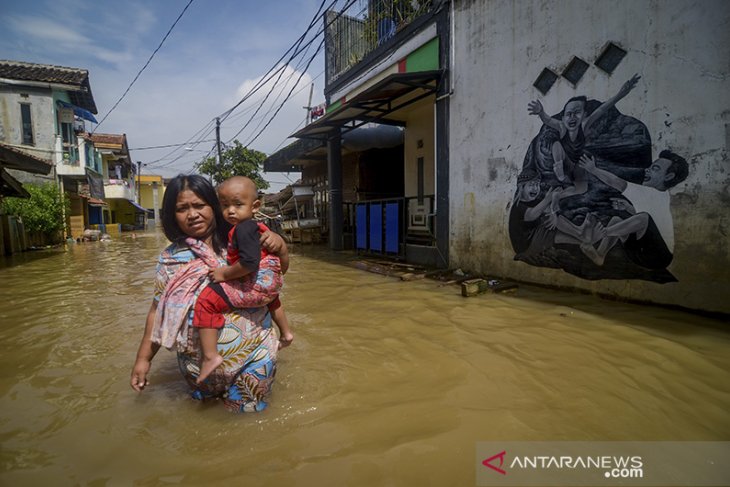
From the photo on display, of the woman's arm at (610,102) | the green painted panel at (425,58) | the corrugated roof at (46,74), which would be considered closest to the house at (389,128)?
the green painted panel at (425,58)

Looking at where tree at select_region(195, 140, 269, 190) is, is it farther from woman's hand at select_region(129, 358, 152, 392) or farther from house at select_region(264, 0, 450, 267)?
woman's hand at select_region(129, 358, 152, 392)

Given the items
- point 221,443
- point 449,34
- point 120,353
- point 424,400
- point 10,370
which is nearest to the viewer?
point 221,443

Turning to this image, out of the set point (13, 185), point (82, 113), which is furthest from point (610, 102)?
point (82, 113)

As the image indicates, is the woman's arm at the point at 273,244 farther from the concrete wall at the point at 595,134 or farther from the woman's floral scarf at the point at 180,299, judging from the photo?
the concrete wall at the point at 595,134

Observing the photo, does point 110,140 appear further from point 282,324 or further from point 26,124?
point 282,324

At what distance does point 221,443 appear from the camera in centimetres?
198

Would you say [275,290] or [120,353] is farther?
[120,353]

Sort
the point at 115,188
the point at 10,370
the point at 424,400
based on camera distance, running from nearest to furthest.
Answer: the point at 424,400
the point at 10,370
the point at 115,188

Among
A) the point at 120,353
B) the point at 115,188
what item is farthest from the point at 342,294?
the point at 115,188

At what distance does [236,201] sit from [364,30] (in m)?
11.2

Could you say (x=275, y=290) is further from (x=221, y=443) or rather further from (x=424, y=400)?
(x=424, y=400)

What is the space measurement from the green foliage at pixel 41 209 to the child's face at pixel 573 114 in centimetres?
1823

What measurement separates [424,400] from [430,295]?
3.18m

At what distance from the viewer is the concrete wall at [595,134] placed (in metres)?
4.06
